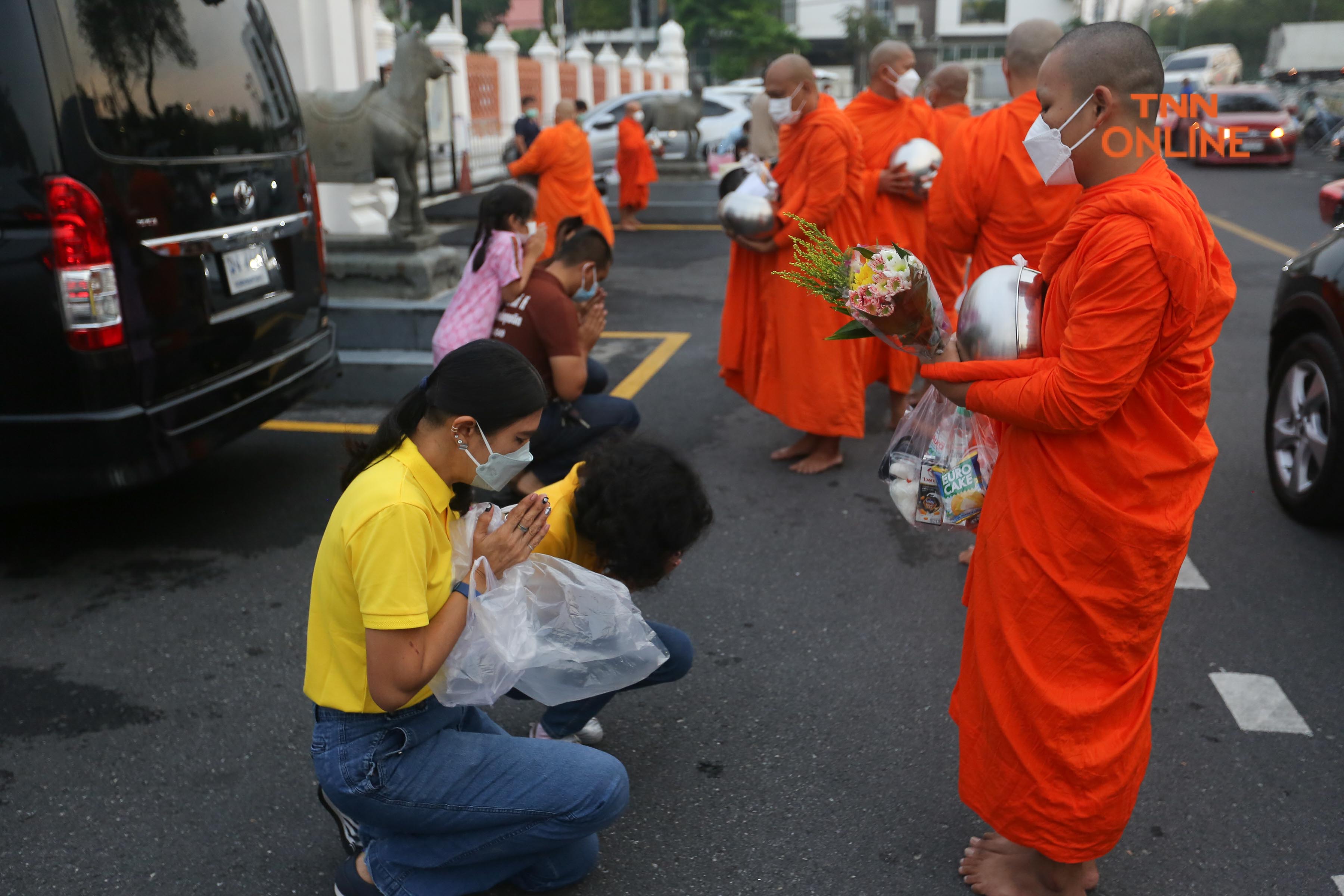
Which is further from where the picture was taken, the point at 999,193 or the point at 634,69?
the point at 634,69

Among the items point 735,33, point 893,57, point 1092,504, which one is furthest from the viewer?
point 735,33

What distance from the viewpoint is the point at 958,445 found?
2.41 meters

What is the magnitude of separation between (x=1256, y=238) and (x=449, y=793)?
486 inches

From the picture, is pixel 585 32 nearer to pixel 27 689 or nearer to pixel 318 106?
pixel 318 106

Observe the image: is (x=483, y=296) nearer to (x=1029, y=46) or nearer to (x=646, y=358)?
(x=1029, y=46)

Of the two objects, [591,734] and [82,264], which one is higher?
[82,264]

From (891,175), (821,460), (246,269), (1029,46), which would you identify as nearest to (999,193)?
(1029,46)

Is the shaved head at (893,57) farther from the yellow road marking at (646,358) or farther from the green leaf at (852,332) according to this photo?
the green leaf at (852,332)

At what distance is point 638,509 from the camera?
7.61 ft

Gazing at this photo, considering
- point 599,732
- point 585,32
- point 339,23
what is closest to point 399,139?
point 339,23

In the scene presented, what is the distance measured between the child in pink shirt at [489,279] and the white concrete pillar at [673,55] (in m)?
29.9

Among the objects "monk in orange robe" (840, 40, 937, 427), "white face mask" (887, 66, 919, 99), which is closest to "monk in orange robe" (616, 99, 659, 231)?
"white face mask" (887, 66, 919, 99)

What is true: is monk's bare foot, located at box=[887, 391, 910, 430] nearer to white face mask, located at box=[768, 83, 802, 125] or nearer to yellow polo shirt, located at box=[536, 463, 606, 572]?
white face mask, located at box=[768, 83, 802, 125]

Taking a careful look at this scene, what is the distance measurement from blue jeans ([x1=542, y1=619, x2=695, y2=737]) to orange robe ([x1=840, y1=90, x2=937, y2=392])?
2675 millimetres
